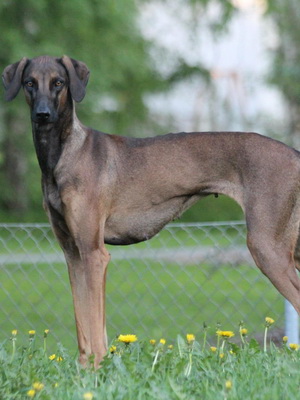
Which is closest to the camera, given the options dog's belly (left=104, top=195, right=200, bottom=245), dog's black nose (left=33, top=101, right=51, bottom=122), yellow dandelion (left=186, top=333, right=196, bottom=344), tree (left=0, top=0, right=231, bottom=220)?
yellow dandelion (left=186, top=333, right=196, bottom=344)

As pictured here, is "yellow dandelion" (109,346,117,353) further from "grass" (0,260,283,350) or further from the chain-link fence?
"grass" (0,260,283,350)

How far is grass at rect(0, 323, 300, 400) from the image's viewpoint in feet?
11.8

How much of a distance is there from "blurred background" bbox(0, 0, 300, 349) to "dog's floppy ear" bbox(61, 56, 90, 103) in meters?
3.28

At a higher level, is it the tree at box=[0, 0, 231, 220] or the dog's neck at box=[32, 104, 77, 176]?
the dog's neck at box=[32, 104, 77, 176]

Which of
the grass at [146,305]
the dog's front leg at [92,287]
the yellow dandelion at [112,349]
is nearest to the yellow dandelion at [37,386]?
the yellow dandelion at [112,349]

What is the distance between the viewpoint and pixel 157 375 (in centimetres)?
392

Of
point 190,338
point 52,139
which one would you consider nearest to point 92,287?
point 190,338

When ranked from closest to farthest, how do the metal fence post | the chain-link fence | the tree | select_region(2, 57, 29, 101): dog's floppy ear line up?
select_region(2, 57, 29, 101): dog's floppy ear < the metal fence post < the chain-link fence < the tree

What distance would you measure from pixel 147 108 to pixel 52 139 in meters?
14.3

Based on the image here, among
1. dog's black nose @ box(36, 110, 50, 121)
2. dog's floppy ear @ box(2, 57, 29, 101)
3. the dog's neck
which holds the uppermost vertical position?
dog's floppy ear @ box(2, 57, 29, 101)

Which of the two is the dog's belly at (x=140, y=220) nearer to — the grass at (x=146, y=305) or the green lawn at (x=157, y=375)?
the green lawn at (x=157, y=375)

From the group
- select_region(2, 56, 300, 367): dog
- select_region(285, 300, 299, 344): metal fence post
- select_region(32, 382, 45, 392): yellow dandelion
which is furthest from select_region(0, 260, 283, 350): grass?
select_region(32, 382, 45, 392): yellow dandelion

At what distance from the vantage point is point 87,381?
377cm

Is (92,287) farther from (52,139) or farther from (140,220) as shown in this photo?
(52,139)
